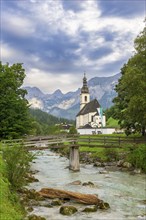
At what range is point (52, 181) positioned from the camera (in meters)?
30.7

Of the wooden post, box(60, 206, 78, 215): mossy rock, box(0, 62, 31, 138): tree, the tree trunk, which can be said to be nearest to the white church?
the wooden post

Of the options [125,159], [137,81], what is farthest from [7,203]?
[125,159]

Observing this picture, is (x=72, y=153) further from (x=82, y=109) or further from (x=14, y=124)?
(x=82, y=109)

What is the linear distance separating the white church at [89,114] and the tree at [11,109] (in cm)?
7637

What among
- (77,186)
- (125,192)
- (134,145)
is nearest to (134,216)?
(125,192)

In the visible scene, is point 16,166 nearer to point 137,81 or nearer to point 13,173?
point 13,173

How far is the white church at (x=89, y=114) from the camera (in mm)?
121037

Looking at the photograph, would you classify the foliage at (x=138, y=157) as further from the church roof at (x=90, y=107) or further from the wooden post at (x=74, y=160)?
the church roof at (x=90, y=107)

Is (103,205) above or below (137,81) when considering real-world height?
below

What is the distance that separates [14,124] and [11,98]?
3.48 meters

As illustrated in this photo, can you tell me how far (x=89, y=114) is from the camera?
448ft

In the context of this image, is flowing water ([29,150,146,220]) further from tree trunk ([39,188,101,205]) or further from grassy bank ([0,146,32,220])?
grassy bank ([0,146,32,220])

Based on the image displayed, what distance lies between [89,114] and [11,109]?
97123 mm

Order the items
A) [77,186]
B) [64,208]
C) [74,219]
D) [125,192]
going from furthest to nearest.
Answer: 1. [77,186]
2. [125,192]
3. [64,208]
4. [74,219]
